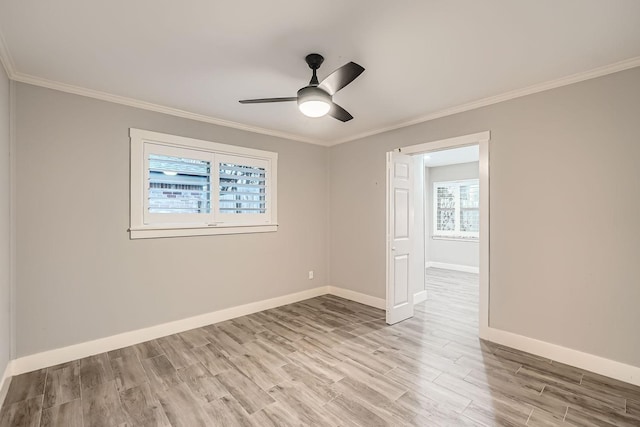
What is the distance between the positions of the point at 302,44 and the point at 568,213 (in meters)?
2.85

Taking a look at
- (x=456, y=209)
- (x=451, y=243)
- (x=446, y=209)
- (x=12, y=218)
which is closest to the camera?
(x=12, y=218)

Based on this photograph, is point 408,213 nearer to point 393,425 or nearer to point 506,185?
point 506,185

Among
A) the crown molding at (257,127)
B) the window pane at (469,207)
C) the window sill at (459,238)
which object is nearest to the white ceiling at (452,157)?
the window pane at (469,207)

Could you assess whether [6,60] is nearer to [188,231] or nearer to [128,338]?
[188,231]

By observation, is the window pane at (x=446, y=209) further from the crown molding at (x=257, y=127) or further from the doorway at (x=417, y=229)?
the crown molding at (x=257, y=127)

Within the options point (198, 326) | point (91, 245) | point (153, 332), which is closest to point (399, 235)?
point (198, 326)

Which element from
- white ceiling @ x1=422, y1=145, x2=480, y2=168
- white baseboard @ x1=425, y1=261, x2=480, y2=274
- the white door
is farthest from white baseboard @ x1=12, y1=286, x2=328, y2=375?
white baseboard @ x1=425, y1=261, x2=480, y2=274

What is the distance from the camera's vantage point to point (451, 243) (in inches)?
298

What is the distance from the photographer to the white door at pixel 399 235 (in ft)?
12.3

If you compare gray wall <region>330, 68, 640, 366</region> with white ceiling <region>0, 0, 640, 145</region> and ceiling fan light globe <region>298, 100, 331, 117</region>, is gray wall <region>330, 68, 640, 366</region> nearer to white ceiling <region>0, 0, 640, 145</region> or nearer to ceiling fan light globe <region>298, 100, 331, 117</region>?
white ceiling <region>0, 0, 640, 145</region>

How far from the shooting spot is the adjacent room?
204cm

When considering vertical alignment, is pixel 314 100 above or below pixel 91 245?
above

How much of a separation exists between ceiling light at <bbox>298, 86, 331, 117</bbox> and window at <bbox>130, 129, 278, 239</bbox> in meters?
1.96

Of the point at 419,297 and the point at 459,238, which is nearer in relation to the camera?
the point at 419,297
